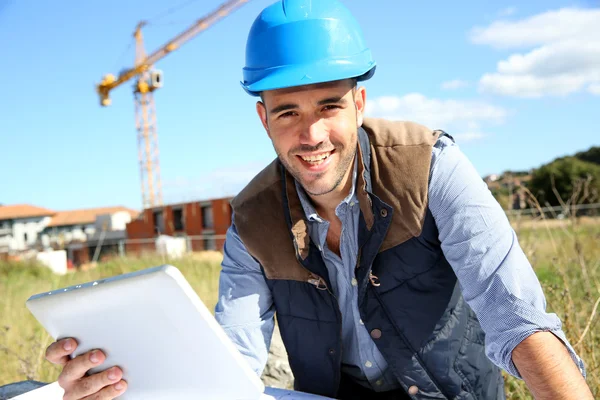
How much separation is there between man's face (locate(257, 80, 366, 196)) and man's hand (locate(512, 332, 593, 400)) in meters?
0.87

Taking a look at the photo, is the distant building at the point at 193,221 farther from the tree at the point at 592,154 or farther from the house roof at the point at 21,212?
the house roof at the point at 21,212

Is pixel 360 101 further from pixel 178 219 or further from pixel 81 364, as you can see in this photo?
pixel 178 219

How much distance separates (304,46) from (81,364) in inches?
49.6

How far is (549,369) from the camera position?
1474 millimetres

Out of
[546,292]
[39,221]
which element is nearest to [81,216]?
[39,221]

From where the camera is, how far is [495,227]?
5.57 ft

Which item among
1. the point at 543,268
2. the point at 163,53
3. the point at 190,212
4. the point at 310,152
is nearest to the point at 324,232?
the point at 310,152

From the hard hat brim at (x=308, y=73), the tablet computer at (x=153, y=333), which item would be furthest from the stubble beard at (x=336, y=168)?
the tablet computer at (x=153, y=333)

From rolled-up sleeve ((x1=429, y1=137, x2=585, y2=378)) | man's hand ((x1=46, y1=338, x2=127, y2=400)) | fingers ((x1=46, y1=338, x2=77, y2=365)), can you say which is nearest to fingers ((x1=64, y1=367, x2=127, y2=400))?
man's hand ((x1=46, y1=338, x2=127, y2=400))

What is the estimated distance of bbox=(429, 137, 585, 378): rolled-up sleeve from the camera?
5.12 feet

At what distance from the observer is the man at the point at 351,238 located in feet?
6.13

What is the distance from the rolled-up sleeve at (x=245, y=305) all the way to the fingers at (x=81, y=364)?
64 centimetres

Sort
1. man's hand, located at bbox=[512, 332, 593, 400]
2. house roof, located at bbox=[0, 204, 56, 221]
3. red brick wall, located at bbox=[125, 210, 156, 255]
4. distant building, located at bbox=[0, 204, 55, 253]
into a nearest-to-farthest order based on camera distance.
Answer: man's hand, located at bbox=[512, 332, 593, 400], red brick wall, located at bbox=[125, 210, 156, 255], distant building, located at bbox=[0, 204, 55, 253], house roof, located at bbox=[0, 204, 56, 221]

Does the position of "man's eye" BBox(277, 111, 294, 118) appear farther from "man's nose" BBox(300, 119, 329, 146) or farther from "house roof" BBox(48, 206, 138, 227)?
"house roof" BBox(48, 206, 138, 227)
